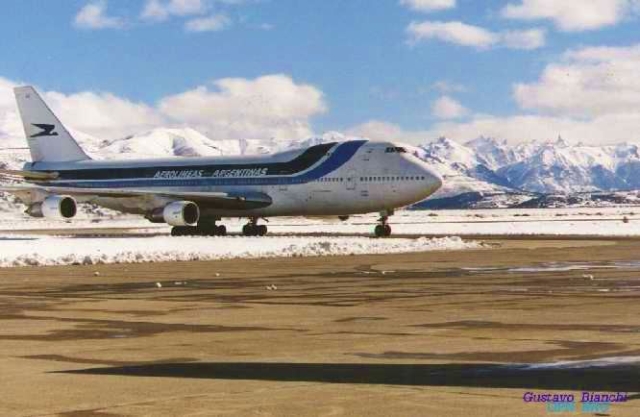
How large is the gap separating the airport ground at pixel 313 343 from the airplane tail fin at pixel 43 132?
137 ft

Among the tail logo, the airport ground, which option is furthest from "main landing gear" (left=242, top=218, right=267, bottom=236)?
the airport ground

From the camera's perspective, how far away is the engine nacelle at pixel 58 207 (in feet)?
177

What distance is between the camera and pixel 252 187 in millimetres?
57750

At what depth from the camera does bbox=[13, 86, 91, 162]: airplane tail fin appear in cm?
6638

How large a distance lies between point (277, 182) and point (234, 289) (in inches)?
1379

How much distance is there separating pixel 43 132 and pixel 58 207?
14308 mm

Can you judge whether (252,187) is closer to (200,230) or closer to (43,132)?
(200,230)

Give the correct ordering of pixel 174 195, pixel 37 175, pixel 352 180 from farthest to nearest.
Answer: pixel 37 175, pixel 174 195, pixel 352 180

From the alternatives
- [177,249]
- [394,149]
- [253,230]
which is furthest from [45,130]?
[177,249]

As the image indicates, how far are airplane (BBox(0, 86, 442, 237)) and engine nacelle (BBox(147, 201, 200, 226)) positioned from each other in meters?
0.05

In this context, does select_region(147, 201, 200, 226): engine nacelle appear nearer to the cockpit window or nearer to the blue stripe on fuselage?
the blue stripe on fuselage

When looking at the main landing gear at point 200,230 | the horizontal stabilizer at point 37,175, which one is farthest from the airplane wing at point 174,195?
the horizontal stabilizer at point 37,175

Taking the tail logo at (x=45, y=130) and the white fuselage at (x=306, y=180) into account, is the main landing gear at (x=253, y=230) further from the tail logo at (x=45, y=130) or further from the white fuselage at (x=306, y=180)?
the tail logo at (x=45, y=130)

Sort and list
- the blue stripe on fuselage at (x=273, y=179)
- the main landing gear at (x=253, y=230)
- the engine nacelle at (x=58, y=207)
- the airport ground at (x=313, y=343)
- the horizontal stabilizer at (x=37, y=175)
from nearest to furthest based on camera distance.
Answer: the airport ground at (x=313, y=343) < the engine nacelle at (x=58, y=207) < the blue stripe on fuselage at (x=273, y=179) < the main landing gear at (x=253, y=230) < the horizontal stabilizer at (x=37, y=175)
